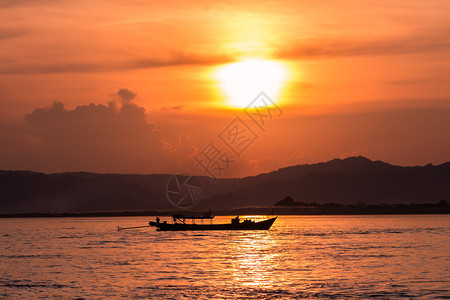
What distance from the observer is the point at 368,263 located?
3127 inches

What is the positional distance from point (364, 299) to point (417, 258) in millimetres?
36853

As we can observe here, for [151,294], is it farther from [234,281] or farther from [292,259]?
[292,259]

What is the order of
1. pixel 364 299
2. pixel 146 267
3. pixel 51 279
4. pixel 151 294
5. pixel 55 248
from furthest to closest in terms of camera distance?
pixel 55 248 < pixel 146 267 < pixel 51 279 < pixel 151 294 < pixel 364 299

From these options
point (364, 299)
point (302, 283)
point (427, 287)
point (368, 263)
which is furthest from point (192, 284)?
point (368, 263)

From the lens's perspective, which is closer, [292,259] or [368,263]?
[368,263]

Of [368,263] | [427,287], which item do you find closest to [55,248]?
[368,263]

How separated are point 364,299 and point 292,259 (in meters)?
34.9

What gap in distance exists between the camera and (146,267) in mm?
77438

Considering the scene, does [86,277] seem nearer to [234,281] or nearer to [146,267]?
[146,267]

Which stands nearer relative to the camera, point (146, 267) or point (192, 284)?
point (192, 284)

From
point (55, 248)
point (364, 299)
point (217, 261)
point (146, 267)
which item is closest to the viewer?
point (364, 299)

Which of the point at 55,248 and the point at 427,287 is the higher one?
the point at 55,248

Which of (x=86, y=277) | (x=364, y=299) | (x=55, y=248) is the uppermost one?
(x=55, y=248)

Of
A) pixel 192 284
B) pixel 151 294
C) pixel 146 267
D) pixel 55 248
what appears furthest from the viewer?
pixel 55 248
